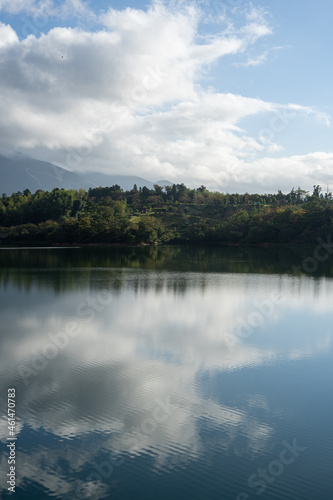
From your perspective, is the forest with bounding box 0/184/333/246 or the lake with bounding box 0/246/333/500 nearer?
the lake with bounding box 0/246/333/500

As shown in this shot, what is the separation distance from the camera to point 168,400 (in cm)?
840

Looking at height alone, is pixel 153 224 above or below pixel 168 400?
above

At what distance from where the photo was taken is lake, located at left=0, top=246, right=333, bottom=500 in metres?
5.91

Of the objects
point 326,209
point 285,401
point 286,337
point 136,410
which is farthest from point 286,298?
point 326,209

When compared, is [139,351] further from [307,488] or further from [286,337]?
[307,488]

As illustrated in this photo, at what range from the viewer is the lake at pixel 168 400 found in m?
5.91

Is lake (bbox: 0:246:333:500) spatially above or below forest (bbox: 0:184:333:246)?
below

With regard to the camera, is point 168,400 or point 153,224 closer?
point 168,400

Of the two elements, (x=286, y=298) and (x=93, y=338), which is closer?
(x=93, y=338)

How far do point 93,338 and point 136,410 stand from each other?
5.28 meters

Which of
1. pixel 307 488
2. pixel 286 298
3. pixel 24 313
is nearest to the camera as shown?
pixel 307 488

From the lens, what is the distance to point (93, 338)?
12883 mm

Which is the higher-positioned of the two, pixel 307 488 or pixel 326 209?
pixel 326 209

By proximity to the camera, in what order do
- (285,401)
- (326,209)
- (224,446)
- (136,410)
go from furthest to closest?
1. (326,209)
2. (285,401)
3. (136,410)
4. (224,446)
